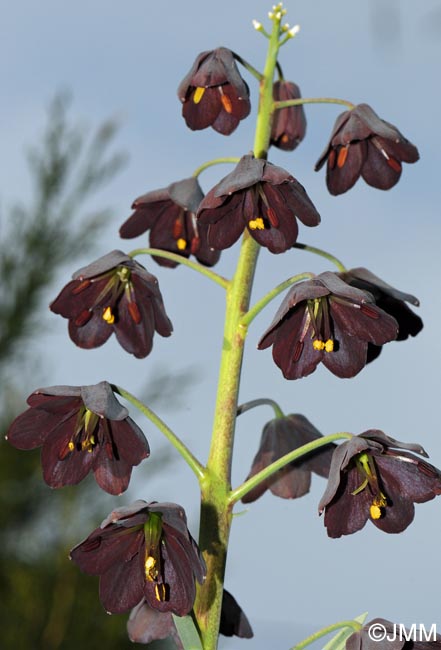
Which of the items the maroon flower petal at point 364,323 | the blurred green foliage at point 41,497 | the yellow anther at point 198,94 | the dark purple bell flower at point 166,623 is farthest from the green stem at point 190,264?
the blurred green foliage at point 41,497

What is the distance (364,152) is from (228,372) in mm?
659

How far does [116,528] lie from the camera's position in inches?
68.2

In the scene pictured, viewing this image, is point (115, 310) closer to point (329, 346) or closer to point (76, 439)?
point (76, 439)

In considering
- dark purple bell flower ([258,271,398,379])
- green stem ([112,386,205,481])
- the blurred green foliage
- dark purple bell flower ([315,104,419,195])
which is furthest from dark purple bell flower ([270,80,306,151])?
the blurred green foliage

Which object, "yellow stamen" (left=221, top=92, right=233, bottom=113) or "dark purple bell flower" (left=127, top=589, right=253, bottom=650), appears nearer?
"dark purple bell flower" (left=127, top=589, right=253, bottom=650)

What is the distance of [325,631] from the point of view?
1.77 meters

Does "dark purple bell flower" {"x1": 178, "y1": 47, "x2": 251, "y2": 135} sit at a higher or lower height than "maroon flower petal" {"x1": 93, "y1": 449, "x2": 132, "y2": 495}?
higher

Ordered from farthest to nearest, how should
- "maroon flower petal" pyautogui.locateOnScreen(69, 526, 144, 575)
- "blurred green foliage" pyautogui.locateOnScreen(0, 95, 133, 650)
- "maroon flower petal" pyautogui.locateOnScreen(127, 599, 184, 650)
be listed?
1. "blurred green foliage" pyautogui.locateOnScreen(0, 95, 133, 650)
2. "maroon flower petal" pyautogui.locateOnScreen(127, 599, 184, 650)
3. "maroon flower petal" pyautogui.locateOnScreen(69, 526, 144, 575)

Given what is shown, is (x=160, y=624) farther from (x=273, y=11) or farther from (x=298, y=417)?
(x=273, y=11)

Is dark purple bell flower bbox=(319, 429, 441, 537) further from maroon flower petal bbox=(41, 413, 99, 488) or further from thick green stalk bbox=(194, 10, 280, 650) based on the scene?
maroon flower petal bbox=(41, 413, 99, 488)

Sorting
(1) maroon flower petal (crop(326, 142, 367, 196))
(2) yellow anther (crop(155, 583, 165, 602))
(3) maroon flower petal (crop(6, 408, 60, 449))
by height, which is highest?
(1) maroon flower petal (crop(326, 142, 367, 196))

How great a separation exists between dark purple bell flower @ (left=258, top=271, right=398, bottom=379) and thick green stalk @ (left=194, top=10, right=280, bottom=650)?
78 mm

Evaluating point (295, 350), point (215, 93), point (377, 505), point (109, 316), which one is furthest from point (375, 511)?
point (215, 93)

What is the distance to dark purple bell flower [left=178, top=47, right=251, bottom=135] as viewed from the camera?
2.05 meters
